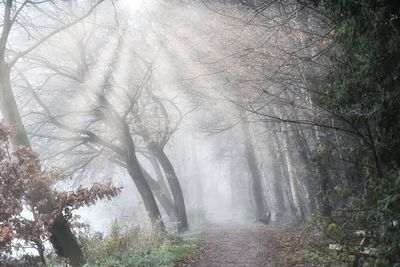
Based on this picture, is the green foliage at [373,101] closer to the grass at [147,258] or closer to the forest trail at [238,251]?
the grass at [147,258]

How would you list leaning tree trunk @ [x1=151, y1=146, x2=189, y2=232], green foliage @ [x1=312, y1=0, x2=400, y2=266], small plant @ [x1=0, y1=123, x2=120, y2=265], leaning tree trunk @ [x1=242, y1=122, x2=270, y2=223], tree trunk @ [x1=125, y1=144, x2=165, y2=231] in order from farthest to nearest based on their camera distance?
leaning tree trunk @ [x1=242, y1=122, x2=270, y2=223] < leaning tree trunk @ [x1=151, y1=146, x2=189, y2=232] < tree trunk @ [x1=125, y1=144, x2=165, y2=231] < small plant @ [x1=0, y1=123, x2=120, y2=265] < green foliage @ [x1=312, y1=0, x2=400, y2=266]

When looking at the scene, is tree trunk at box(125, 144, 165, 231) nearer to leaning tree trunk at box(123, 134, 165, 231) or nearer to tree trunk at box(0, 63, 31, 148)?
leaning tree trunk at box(123, 134, 165, 231)

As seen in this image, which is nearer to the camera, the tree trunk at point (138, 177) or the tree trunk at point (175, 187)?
the tree trunk at point (138, 177)

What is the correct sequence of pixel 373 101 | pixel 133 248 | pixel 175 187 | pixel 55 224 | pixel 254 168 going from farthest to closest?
pixel 254 168 → pixel 175 187 → pixel 133 248 → pixel 55 224 → pixel 373 101

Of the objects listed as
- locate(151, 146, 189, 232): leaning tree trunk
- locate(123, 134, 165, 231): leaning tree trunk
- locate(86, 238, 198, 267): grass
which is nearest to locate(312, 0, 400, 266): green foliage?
locate(86, 238, 198, 267): grass

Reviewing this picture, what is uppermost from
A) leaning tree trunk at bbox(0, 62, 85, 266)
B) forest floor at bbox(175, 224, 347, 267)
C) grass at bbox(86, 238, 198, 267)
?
leaning tree trunk at bbox(0, 62, 85, 266)

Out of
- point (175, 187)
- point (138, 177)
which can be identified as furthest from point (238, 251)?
point (175, 187)

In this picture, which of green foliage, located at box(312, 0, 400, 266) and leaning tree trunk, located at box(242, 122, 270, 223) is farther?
leaning tree trunk, located at box(242, 122, 270, 223)

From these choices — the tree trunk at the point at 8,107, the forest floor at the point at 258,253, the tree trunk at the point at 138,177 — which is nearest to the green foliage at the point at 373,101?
the forest floor at the point at 258,253

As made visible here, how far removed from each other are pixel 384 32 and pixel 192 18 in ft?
Answer: 29.2

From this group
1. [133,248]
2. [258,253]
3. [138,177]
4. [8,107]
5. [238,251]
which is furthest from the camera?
[138,177]

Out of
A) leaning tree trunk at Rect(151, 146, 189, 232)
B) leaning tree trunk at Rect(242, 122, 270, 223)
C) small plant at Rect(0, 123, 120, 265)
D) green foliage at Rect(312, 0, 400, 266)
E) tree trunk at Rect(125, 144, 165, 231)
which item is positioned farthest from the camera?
leaning tree trunk at Rect(242, 122, 270, 223)

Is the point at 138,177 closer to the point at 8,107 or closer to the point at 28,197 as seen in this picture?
the point at 8,107

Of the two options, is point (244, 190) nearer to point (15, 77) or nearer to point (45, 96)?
point (45, 96)
